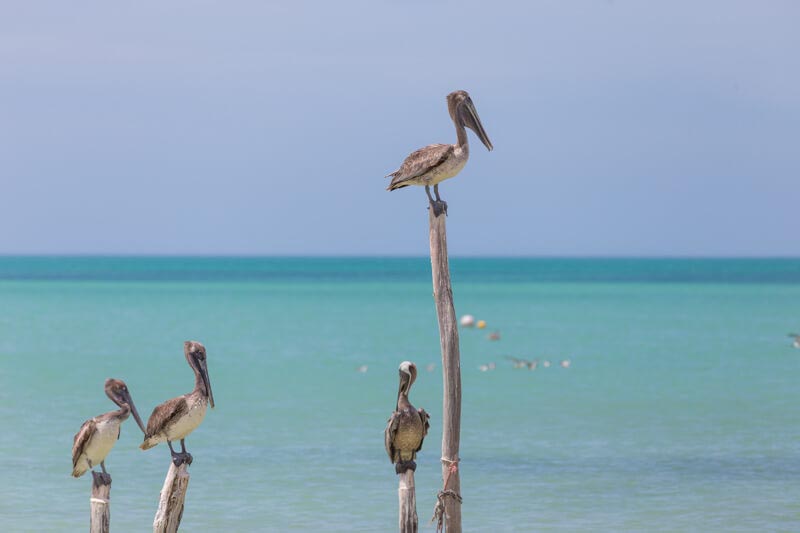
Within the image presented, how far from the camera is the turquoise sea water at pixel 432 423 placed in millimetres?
15508

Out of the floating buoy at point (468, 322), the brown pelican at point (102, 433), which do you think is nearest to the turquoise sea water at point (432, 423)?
the floating buoy at point (468, 322)

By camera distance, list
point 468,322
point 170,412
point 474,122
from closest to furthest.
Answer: point 170,412 < point 474,122 < point 468,322

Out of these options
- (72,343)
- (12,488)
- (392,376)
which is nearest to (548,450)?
(12,488)

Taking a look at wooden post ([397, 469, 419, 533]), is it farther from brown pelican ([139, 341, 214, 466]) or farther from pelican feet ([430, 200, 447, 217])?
pelican feet ([430, 200, 447, 217])

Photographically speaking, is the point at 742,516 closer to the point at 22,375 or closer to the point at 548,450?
the point at 548,450

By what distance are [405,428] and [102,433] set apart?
89.9 inches

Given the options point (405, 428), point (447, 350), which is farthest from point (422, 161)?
point (405, 428)

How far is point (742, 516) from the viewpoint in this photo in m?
15.3

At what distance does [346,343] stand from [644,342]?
31.0 feet

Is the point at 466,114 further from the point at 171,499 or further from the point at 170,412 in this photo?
the point at 171,499

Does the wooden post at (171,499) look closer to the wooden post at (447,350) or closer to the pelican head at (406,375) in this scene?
the pelican head at (406,375)

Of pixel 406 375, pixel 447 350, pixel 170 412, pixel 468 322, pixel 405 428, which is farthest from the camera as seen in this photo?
pixel 468 322

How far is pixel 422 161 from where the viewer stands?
10.0 m

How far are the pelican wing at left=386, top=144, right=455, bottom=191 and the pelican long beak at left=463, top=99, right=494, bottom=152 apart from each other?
0.28 meters
